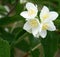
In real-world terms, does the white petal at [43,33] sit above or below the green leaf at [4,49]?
above

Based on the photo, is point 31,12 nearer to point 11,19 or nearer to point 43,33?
point 43,33

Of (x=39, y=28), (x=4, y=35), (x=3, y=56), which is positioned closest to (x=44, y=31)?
(x=39, y=28)

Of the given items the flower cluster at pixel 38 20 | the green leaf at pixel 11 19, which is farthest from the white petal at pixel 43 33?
the green leaf at pixel 11 19

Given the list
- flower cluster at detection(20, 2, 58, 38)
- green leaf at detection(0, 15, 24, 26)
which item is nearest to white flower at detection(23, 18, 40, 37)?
flower cluster at detection(20, 2, 58, 38)

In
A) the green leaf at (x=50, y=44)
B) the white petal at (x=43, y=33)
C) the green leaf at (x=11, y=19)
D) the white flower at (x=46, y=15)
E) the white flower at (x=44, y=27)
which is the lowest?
the green leaf at (x=50, y=44)

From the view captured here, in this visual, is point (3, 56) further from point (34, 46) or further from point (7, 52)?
point (34, 46)

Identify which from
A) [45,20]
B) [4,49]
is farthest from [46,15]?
[4,49]

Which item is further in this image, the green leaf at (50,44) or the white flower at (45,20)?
the green leaf at (50,44)

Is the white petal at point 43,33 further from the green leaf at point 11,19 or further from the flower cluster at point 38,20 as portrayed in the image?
the green leaf at point 11,19
